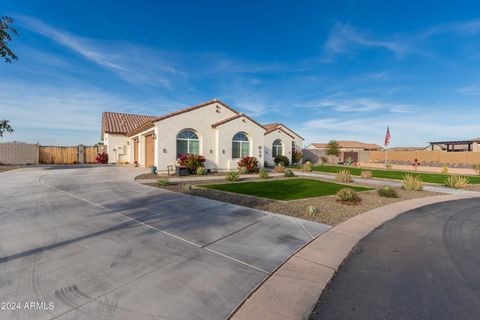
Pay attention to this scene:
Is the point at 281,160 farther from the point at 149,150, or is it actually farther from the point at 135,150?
the point at 135,150

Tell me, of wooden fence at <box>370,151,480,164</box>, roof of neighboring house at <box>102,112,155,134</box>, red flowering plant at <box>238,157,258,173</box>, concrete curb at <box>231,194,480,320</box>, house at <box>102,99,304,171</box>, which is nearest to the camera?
concrete curb at <box>231,194,480,320</box>

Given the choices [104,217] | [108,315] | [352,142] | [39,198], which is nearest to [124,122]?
[39,198]

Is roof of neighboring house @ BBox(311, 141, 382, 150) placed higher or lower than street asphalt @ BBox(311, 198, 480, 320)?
higher

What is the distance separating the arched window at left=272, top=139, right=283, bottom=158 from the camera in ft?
87.4

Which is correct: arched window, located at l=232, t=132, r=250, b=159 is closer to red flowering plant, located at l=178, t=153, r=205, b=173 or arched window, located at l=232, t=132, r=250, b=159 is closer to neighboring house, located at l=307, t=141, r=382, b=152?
red flowering plant, located at l=178, t=153, r=205, b=173

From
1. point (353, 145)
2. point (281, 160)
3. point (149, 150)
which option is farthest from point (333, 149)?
point (353, 145)

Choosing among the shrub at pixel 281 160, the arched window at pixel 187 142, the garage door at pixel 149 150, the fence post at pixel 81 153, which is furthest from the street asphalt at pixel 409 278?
the fence post at pixel 81 153

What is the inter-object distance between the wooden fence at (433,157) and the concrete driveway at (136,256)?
1404 inches

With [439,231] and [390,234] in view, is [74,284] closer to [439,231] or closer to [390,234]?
[390,234]

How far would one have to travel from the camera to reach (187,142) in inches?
669

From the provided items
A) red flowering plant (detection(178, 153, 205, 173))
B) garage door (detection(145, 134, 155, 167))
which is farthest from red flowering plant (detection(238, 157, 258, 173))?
garage door (detection(145, 134, 155, 167))

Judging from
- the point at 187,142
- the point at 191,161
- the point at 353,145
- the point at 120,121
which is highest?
the point at 120,121

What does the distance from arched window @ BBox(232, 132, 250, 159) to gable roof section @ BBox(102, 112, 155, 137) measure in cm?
1262

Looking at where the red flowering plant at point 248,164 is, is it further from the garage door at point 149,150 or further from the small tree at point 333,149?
the small tree at point 333,149
